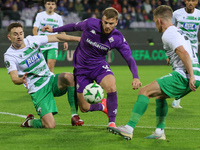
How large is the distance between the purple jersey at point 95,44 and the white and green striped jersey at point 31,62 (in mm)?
490

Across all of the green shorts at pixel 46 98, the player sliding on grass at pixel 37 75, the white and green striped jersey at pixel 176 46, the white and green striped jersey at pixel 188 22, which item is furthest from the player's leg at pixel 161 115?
the white and green striped jersey at pixel 188 22

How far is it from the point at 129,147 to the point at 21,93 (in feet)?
21.1

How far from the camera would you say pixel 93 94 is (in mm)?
6059

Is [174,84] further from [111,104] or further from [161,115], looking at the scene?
[111,104]

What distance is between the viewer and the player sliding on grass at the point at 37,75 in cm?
634

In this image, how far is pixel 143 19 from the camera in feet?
69.2

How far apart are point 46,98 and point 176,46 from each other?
240cm

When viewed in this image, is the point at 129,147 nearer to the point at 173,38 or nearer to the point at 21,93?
the point at 173,38

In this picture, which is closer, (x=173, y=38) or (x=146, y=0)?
(x=173, y=38)

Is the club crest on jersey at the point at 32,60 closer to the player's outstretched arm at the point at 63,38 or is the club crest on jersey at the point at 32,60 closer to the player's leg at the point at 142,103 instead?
the player's outstretched arm at the point at 63,38

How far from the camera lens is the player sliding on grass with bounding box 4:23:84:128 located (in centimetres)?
Result: 634

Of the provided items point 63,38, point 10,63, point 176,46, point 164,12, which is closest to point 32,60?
point 10,63

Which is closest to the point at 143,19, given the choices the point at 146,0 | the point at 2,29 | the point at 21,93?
the point at 146,0

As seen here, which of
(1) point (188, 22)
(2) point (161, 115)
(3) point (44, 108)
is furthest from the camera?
(1) point (188, 22)
